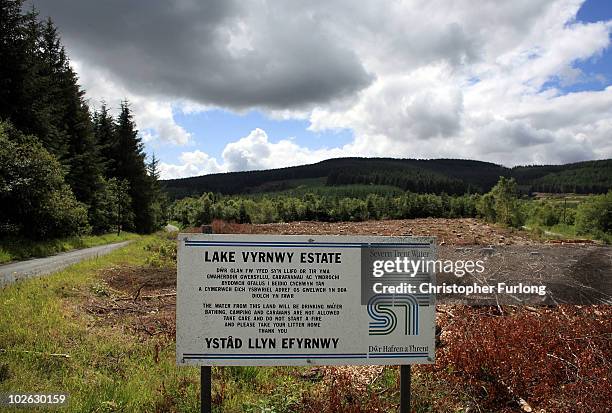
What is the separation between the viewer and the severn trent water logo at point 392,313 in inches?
164

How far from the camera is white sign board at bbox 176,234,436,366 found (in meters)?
4.03

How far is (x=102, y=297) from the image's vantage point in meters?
10.2

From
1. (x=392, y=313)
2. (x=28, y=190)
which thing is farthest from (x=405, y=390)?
(x=28, y=190)

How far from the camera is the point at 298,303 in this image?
13.5 feet

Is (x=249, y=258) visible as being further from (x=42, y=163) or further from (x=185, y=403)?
(x=42, y=163)

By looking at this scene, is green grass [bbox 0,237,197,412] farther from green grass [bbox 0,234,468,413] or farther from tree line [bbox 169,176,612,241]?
tree line [bbox 169,176,612,241]

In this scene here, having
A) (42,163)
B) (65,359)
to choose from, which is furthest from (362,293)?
(42,163)

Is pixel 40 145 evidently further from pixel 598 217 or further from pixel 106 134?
pixel 598 217

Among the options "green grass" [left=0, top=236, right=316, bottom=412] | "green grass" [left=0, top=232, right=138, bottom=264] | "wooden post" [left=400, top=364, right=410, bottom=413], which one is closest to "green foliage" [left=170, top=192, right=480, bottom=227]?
"green grass" [left=0, top=232, right=138, bottom=264]

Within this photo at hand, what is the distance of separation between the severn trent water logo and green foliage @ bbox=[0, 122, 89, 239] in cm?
2098

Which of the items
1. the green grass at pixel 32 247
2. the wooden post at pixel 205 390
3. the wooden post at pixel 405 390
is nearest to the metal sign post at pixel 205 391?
the wooden post at pixel 205 390

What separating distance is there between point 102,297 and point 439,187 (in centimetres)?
17714

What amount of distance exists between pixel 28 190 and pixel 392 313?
71.7 ft

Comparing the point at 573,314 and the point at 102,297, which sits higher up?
the point at 573,314
